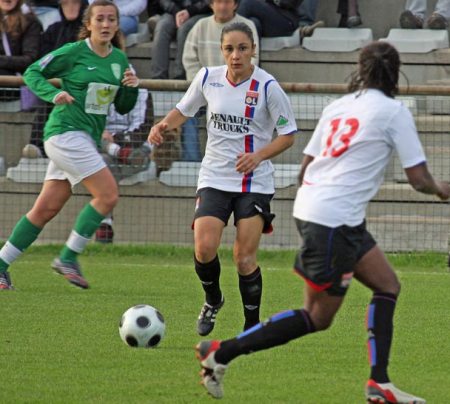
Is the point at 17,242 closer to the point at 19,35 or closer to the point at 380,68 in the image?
the point at 19,35

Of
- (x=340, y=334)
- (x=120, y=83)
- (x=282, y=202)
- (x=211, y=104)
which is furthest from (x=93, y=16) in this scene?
(x=282, y=202)

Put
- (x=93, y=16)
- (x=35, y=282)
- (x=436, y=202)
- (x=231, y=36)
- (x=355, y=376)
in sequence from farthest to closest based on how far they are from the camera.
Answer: (x=436, y=202) < (x=35, y=282) < (x=93, y=16) < (x=231, y=36) < (x=355, y=376)

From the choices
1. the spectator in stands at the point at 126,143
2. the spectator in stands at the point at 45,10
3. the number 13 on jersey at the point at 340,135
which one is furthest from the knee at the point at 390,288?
the spectator in stands at the point at 45,10

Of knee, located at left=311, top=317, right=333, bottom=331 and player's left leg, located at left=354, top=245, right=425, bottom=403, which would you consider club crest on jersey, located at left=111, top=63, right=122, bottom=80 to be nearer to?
player's left leg, located at left=354, top=245, right=425, bottom=403

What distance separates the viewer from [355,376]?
6.67 m

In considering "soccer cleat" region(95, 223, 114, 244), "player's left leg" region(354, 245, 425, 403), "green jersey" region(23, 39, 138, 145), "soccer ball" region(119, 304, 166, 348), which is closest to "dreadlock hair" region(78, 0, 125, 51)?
"green jersey" region(23, 39, 138, 145)

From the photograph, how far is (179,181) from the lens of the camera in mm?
13766

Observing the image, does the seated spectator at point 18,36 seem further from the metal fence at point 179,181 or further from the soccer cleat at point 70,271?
the soccer cleat at point 70,271

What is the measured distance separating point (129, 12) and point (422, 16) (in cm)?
369

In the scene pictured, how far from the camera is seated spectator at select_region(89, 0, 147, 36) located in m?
15.4

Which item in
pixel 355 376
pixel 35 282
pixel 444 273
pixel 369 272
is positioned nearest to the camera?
pixel 369 272

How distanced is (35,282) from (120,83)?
198cm

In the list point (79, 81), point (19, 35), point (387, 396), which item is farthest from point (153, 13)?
point (387, 396)

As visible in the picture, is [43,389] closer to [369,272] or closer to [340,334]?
[369,272]
